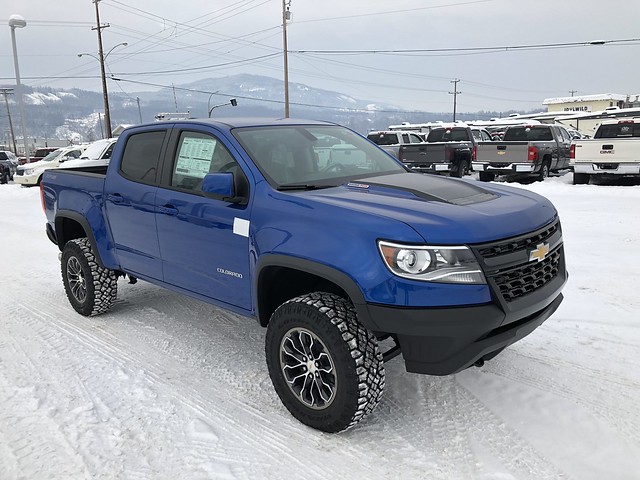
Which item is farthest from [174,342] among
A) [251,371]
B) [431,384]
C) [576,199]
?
[576,199]

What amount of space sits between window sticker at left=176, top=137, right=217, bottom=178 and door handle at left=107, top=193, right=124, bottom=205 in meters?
0.80

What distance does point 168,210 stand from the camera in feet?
13.1

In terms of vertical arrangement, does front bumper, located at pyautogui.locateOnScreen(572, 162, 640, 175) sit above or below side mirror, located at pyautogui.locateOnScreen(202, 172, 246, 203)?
below

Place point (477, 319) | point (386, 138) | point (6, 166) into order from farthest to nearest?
point (6, 166)
point (386, 138)
point (477, 319)

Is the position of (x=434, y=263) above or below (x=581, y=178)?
above

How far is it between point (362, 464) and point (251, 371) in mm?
1354

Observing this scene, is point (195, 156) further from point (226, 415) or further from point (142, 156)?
point (226, 415)

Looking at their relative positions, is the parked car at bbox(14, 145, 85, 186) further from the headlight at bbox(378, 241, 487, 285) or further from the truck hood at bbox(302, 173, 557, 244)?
the headlight at bbox(378, 241, 487, 285)

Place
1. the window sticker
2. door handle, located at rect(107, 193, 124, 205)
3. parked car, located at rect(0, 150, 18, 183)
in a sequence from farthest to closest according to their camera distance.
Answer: parked car, located at rect(0, 150, 18, 183) → door handle, located at rect(107, 193, 124, 205) → the window sticker

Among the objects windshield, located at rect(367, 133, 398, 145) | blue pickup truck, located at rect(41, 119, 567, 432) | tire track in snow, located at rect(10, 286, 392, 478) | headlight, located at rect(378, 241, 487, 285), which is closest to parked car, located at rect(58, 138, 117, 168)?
windshield, located at rect(367, 133, 398, 145)

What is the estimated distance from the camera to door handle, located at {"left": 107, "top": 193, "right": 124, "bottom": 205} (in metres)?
4.55

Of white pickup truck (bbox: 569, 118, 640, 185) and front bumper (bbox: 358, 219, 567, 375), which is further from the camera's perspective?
white pickup truck (bbox: 569, 118, 640, 185)

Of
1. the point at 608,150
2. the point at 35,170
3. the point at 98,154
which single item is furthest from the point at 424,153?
the point at 35,170

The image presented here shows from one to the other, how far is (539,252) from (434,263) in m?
0.77
